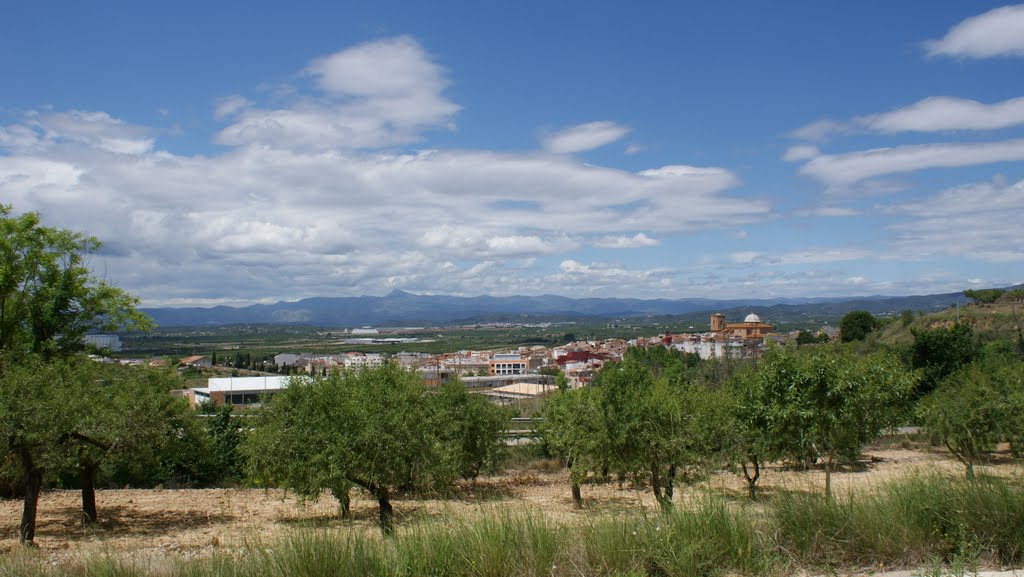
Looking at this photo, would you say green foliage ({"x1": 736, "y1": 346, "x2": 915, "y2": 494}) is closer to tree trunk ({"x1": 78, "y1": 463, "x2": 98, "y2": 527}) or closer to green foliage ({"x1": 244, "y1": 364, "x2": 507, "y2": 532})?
green foliage ({"x1": 244, "y1": 364, "x2": 507, "y2": 532})

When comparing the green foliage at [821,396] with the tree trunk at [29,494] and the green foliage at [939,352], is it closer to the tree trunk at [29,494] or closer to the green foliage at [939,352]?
the tree trunk at [29,494]

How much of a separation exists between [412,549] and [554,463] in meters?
23.8

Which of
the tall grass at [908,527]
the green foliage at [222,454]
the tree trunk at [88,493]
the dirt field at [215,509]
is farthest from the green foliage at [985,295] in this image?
the tree trunk at [88,493]

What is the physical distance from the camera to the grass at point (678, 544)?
4.99m

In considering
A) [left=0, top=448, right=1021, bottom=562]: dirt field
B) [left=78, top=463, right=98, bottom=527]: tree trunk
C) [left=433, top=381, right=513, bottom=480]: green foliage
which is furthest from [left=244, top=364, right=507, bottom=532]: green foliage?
[left=433, top=381, right=513, bottom=480]: green foliage

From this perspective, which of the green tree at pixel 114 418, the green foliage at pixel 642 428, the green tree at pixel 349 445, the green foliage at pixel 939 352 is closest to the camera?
the green tree at pixel 114 418

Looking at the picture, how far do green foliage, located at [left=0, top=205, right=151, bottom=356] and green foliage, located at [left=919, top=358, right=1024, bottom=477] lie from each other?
27.2 metres

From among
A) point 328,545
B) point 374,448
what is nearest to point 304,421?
point 374,448

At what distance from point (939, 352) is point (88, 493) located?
45.2 m

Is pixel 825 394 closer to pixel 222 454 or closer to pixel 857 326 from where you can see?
pixel 222 454

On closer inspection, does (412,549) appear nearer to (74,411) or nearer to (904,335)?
(74,411)

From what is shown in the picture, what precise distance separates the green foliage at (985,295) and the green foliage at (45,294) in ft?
305

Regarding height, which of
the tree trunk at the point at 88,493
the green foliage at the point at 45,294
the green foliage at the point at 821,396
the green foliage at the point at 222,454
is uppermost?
the green foliage at the point at 45,294

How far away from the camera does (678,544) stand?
5.27m
